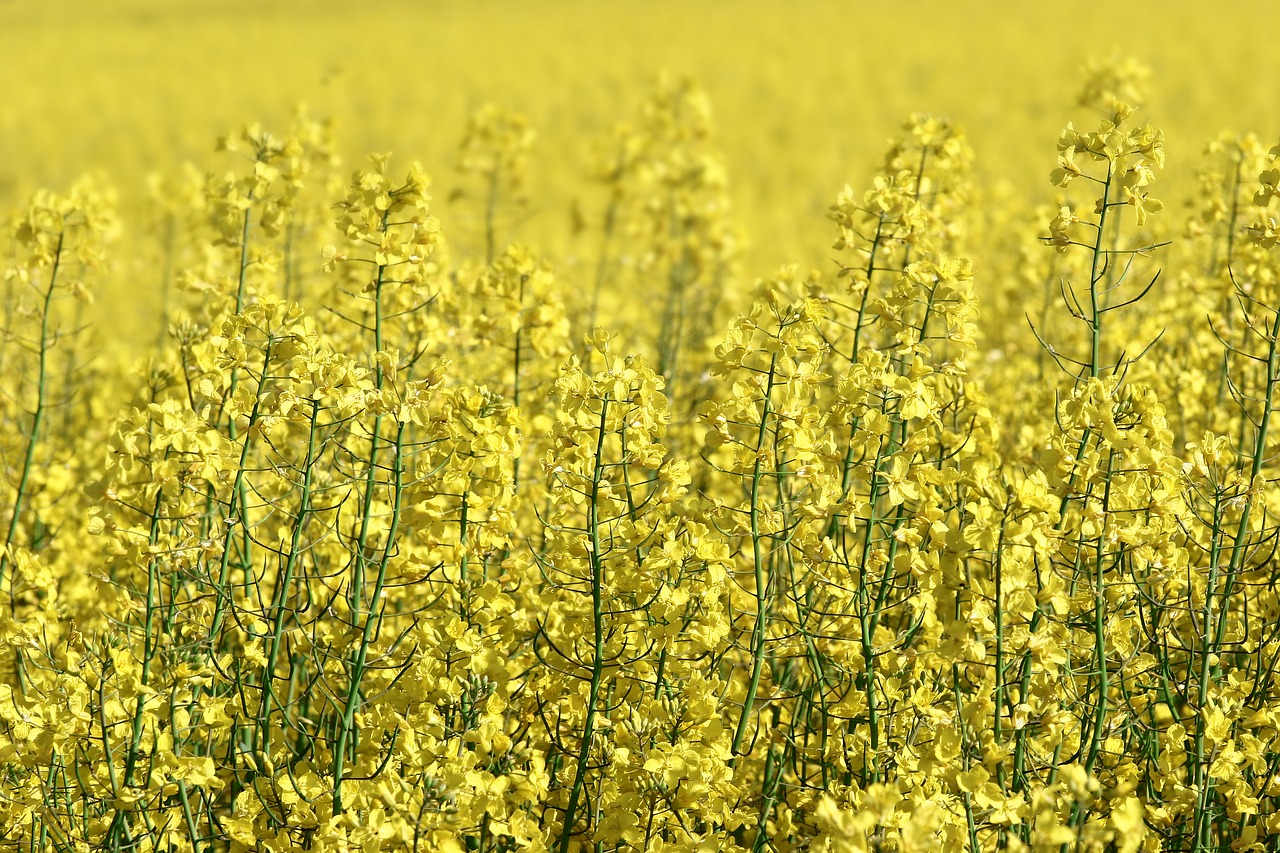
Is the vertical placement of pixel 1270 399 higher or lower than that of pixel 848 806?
higher

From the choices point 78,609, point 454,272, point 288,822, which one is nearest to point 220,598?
point 288,822

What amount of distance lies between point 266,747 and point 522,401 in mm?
1822

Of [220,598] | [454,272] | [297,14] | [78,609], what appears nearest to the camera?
[220,598]

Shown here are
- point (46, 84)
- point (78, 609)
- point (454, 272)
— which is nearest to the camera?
point (78, 609)

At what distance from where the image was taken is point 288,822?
250 cm

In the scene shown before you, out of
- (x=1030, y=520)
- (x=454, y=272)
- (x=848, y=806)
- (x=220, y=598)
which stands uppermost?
(x=454, y=272)

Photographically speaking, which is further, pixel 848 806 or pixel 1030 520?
pixel 848 806

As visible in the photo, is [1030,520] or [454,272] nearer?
[1030,520]

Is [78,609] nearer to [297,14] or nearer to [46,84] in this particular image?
[46,84]

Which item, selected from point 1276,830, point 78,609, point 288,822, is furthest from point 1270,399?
point 78,609

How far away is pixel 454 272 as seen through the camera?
4680 millimetres

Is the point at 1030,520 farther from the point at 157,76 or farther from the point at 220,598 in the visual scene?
the point at 157,76

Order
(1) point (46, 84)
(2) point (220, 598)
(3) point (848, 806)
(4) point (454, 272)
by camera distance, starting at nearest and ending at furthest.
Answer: (3) point (848, 806)
(2) point (220, 598)
(4) point (454, 272)
(1) point (46, 84)

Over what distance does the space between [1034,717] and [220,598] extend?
1720 millimetres
